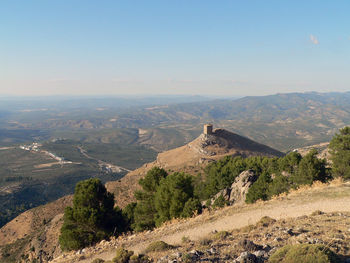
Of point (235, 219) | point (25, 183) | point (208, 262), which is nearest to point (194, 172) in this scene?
point (235, 219)

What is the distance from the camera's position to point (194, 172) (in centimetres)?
6831

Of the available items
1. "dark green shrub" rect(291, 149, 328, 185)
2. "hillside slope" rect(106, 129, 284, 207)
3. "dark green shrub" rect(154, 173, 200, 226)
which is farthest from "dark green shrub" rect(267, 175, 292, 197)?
"hillside slope" rect(106, 129, 284, 207)

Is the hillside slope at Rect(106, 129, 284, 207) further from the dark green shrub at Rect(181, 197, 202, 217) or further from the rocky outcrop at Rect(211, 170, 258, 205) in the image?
the dark green shrub at Rect(181, 197, 202, 217)

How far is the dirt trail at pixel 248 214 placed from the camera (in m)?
20.0

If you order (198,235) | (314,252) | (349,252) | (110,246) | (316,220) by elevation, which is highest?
(314,252)

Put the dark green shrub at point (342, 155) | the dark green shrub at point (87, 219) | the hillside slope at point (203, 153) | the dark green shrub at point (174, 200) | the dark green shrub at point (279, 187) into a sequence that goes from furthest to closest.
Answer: the hillside slope at point (203, 153)
the dark green shrub at point (342, 155)
the dark green shrub at point (279, 187)
the dark green shrub at point (174, 200)
the dark green shrub at point (87, 219)

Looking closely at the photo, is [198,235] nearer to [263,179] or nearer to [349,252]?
[349,252]

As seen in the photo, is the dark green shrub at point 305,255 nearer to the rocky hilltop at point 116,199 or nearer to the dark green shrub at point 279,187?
the dark green shrub at point 279,187

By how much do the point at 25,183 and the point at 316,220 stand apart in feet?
528

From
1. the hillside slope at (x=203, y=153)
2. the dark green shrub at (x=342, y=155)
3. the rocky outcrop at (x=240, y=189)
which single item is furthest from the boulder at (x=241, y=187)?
the hillside slope at (x=203, y=153)

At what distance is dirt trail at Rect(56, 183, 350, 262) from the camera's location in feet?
65.5

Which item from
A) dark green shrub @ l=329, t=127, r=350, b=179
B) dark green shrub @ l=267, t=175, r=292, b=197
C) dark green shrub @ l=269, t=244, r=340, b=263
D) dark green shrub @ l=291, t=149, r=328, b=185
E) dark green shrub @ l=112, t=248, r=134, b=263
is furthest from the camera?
dark green shrub @ l=329, t=127, r=350, b=179

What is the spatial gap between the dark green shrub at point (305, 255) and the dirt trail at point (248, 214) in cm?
900

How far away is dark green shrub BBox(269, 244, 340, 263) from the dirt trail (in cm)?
900
